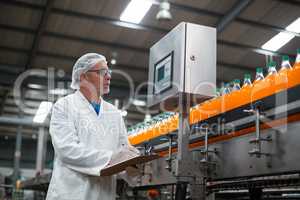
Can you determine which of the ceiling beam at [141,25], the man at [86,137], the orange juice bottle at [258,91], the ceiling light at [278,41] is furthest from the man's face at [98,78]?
the ceiling light at [278,41]

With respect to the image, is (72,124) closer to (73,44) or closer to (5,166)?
(73,44)

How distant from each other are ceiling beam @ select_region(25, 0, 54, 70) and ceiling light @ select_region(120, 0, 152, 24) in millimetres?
1044

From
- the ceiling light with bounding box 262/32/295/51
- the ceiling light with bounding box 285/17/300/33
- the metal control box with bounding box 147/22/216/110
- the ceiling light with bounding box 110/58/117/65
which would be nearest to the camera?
the metal control box with bounding box 147/22/216/110

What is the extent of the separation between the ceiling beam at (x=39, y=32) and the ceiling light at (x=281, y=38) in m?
3.42

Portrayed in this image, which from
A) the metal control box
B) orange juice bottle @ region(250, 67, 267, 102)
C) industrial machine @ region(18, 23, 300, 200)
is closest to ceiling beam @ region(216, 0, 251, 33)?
industrial machine @ region(18, 23, 300, 200)

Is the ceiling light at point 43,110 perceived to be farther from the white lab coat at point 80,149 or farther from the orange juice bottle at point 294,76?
the orange juice bottle at point 294,76

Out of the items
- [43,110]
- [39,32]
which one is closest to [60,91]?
[43,110]

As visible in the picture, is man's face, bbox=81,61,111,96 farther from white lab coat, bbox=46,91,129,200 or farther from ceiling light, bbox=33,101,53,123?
ceiling light, bbox=33,101,53,123

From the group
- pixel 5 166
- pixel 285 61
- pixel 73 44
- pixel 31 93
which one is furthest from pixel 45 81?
pixel 5 166

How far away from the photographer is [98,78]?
185cm

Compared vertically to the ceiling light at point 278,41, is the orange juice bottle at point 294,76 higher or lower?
lower

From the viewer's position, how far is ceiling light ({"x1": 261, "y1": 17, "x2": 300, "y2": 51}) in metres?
5.81

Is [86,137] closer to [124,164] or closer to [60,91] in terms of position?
[124,164]

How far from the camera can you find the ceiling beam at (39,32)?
557 centimetres
